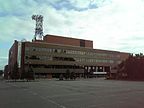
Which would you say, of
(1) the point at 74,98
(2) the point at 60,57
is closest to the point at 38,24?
(2) the point at 60,57

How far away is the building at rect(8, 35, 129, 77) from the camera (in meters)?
129

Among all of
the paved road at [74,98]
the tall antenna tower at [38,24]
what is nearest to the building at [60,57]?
the tall antenna tower at [38,24]

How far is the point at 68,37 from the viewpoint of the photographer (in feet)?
496

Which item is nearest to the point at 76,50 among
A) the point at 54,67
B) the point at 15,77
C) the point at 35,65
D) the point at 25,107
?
the point at 54,67

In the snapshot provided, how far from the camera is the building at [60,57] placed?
129m

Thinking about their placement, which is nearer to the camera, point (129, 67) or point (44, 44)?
point (129, 67)

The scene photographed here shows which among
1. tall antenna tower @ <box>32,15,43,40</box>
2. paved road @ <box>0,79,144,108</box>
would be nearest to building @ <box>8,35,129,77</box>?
tall antenna tower @ <box>32,15,43,40</box>

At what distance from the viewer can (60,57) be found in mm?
138625

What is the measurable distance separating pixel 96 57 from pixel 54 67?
1020 inches

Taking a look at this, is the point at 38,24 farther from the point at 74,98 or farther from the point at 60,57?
the point at 74,98

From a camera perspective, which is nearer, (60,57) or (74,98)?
(74,98)

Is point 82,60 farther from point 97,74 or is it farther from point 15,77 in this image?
point 15,77

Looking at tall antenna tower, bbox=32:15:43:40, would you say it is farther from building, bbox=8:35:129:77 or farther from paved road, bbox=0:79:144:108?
paved road, bbox=0:79:144:108

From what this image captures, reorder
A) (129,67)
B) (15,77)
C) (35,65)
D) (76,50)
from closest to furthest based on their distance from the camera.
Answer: (129,67) → (15,77) → (35,65) → (76,50)
